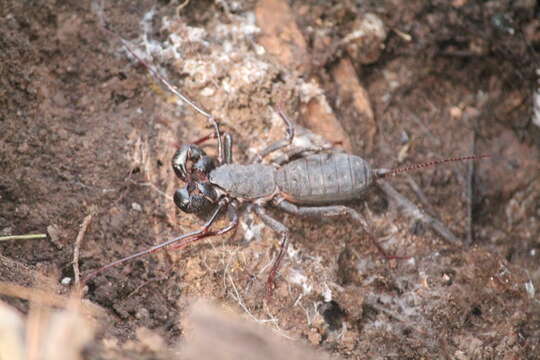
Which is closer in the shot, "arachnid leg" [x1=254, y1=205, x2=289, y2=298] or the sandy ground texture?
the sandy ground texture

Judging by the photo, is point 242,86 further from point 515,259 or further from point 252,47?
point 515,259

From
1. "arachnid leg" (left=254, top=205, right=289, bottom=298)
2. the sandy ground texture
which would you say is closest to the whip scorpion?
"arachnid leg" (left=254, top=205, right=289, bottom=298)

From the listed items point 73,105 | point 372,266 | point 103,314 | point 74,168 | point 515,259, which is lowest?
point 515,259

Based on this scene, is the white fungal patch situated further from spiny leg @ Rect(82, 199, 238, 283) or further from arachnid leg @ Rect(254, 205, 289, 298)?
spiny leg @ Rect(82, 199, 238, 283)

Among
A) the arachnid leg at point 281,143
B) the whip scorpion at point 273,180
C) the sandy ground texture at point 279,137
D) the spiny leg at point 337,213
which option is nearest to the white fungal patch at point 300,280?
the sandy ground texture at point 279,137

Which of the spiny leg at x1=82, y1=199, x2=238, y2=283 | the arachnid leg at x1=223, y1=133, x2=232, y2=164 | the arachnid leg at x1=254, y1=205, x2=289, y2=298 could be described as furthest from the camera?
the arachnid leg at x1=223, y1=133, x2=232, y2=164

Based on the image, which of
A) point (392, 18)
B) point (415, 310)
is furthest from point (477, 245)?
point (392, 18)

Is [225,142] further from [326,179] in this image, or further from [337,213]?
[337,213]
